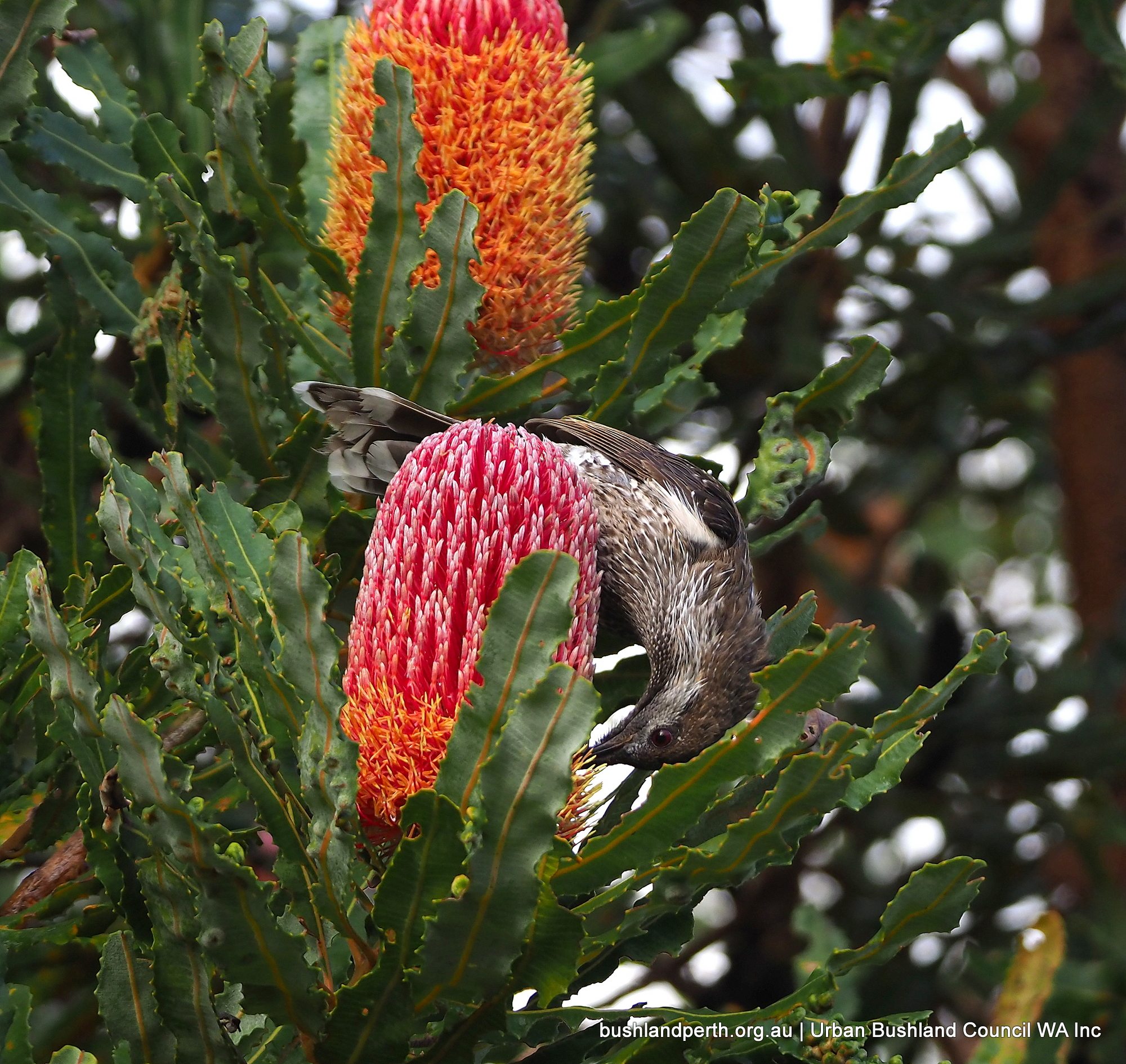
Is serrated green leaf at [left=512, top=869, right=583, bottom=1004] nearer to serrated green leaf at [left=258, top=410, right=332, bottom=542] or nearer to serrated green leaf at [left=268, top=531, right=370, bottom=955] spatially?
serrated green leaf at [left=268, top=531, right=370, bottom=955]

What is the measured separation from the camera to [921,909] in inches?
54.4

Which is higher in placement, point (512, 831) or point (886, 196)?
point (886, 196)

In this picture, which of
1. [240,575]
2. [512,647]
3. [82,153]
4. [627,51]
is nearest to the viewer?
[512,647]

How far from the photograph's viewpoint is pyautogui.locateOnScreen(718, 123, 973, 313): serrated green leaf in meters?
1.59

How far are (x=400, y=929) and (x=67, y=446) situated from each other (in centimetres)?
90

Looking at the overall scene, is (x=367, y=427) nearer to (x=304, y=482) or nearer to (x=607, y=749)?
(x=304, y=482)

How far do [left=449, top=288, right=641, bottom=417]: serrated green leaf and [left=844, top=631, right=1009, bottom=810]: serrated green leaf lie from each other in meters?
0.55

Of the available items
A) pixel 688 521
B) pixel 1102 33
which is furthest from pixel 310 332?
pixel 1102 33

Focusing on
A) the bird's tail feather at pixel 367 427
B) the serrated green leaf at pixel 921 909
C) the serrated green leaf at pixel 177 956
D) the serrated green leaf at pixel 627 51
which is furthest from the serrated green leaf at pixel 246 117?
the serrated green leaf at pixel 627 51

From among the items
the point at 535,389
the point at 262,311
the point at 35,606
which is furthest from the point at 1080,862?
the point at 35,606

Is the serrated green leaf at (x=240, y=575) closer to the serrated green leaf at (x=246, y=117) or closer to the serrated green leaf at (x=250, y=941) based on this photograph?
the serrated green leaf at (x=250, y=941)

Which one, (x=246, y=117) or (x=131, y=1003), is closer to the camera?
(x=131, y=1003)

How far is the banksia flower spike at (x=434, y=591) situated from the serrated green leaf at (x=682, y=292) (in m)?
0.28

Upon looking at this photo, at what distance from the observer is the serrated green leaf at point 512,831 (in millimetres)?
1050
